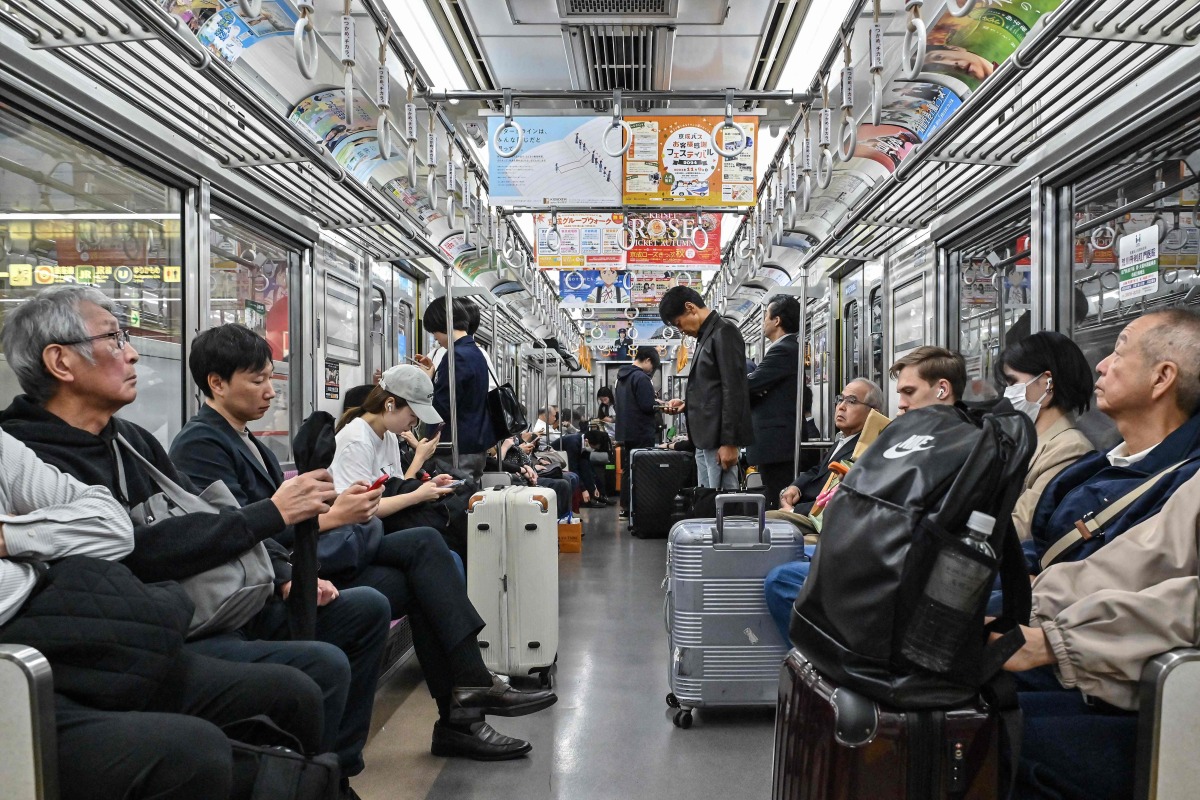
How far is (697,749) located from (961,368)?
172 cm

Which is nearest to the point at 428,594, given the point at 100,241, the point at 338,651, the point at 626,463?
the point at 338,651

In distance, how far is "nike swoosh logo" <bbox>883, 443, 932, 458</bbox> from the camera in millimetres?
1504

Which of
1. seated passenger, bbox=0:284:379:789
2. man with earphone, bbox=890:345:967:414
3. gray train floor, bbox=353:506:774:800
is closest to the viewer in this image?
seated passenger, bbox=0:284:379:789

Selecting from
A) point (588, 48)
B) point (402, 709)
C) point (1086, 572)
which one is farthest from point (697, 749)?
point (588, 48)

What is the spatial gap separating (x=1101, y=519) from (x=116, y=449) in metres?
2.19

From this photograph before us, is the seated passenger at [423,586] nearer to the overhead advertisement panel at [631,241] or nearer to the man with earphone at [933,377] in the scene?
the man with earphone at [933,377]

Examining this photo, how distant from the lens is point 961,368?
130 inches

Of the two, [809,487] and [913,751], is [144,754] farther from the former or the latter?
[809,487]

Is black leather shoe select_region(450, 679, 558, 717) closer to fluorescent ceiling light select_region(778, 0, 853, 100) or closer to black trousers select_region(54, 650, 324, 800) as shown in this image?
black trousers select_region(54, 650, 324, 800)

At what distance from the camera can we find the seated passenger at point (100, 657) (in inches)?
57.2

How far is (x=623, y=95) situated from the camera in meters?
5.66

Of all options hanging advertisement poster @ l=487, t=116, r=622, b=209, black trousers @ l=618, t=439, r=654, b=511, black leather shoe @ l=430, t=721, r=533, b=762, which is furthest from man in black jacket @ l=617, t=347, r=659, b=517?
black leather shoe @ l=430, t=721, r=533, b=762

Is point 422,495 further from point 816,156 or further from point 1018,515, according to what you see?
point 816,156

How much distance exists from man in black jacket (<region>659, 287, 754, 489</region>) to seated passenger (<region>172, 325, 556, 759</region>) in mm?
2189
